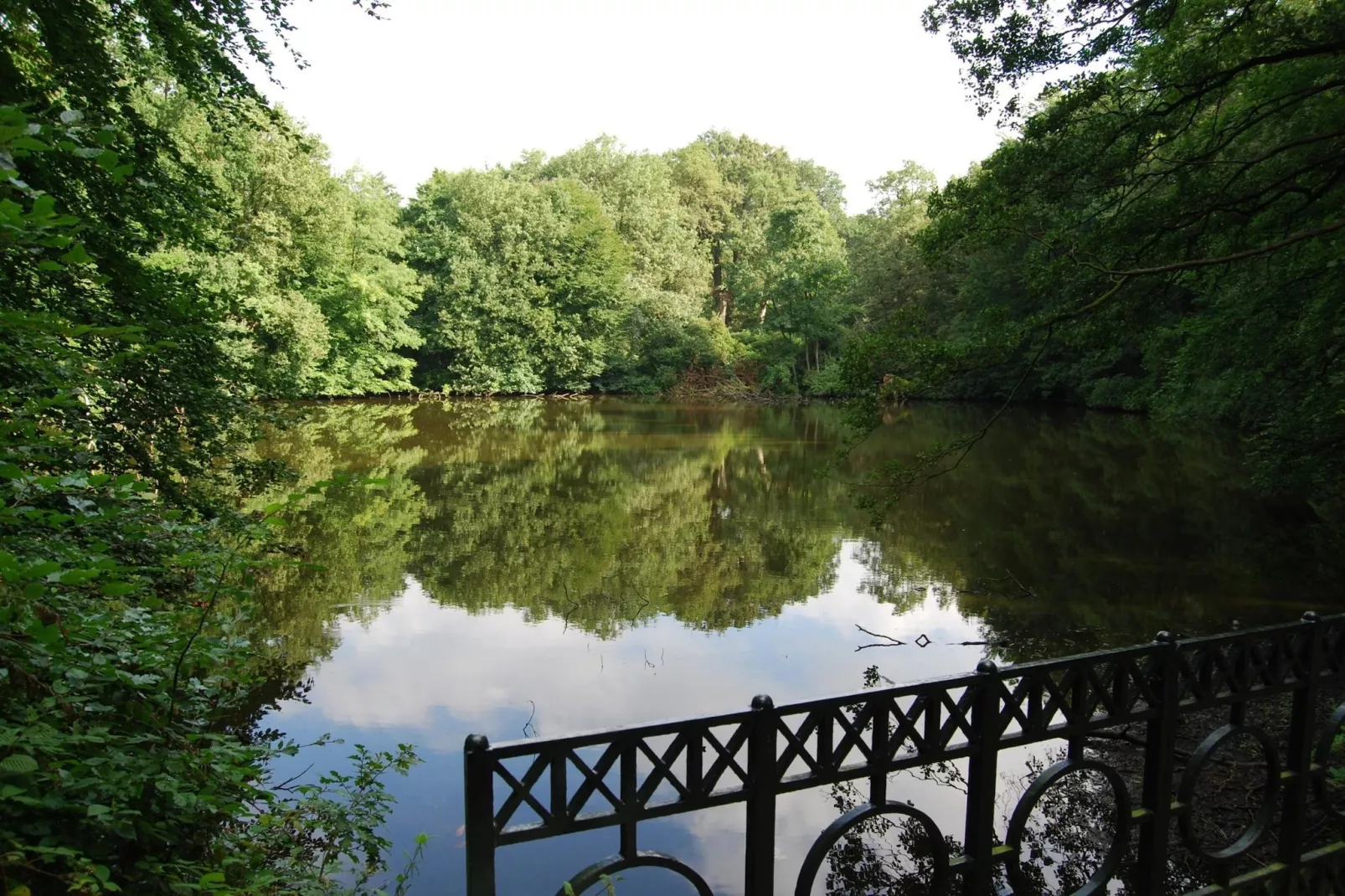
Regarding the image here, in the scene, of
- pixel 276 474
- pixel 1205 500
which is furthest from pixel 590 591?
pixel 1205 500

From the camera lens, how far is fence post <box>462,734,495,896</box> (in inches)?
87.0

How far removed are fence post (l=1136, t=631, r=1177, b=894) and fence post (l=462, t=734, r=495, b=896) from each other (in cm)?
235

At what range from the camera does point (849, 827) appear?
2.75m

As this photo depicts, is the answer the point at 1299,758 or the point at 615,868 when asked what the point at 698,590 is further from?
the point at 615,868

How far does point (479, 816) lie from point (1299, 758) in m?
3.27

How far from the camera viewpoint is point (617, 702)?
25.6 ft

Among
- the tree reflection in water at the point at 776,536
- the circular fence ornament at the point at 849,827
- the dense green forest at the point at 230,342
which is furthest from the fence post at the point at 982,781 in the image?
the tree reflection in water at the point at 776,536

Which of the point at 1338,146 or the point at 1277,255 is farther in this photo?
the point at 1277,255

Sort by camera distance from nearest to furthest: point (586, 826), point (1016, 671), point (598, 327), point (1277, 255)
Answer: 1. point (586, 826)
2. point (1016, 671)
3. point (1277, 255)
4. point (598, 327)

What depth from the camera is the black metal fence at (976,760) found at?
2.31 meters

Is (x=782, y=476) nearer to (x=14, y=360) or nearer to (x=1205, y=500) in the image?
(x=1205, y=500)

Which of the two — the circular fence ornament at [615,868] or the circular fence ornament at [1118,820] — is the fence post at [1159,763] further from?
the circular fence ornament at [615,868]

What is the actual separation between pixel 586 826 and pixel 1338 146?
9.22m

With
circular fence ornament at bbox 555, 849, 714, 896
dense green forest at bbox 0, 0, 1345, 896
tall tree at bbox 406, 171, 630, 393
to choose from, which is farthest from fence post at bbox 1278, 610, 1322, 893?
tall tree at bbox 406, 171, 630, 393
